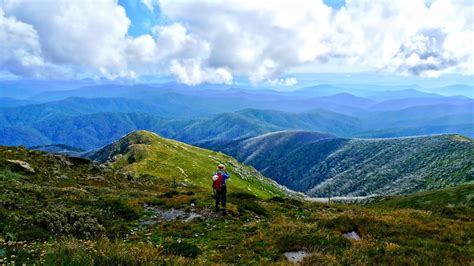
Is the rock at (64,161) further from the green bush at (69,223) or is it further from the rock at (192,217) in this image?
the green bush at (69,223)

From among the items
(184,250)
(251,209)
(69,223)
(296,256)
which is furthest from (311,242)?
(251,209)

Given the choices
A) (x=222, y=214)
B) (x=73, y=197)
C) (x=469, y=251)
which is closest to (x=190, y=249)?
(x=222, y=214)

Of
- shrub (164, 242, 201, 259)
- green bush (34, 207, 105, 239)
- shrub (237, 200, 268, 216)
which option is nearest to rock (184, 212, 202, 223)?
shrub (237, 200, 268, 216)

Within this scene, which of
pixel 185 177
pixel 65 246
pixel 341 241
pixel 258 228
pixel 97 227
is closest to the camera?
pixel 65 246

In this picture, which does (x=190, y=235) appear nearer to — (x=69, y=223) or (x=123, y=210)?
(x=69, y=223)

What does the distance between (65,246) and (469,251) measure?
54.2ft

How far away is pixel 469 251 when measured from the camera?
15656 mm

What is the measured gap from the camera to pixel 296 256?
15.6 m

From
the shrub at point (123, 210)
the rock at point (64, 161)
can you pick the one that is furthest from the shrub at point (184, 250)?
the rock at point (64, 161)

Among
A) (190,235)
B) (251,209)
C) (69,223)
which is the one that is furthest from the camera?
(251,209)

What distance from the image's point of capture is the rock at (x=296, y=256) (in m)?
15.0

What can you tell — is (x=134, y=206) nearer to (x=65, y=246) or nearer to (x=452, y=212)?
(x=65, y=246)

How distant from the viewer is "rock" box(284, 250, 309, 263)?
1499 centimetres

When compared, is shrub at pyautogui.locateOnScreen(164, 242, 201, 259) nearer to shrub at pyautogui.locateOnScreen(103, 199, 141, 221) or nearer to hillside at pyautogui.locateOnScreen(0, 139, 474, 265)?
hillside at pyautogui.locateOnScreen(0, 139, 474, 265)
